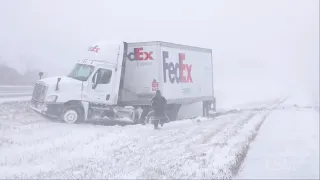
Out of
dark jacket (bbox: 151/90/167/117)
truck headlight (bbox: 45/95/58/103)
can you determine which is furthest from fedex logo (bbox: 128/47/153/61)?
truck headlight (bbox: 45/95/58/103)

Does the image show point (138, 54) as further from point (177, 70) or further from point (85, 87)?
point (85, 87)

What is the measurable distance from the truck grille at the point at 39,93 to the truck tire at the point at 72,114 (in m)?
0.99

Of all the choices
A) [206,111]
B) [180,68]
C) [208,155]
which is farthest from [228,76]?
[208,155]

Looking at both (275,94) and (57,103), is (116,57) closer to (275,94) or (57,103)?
(57,103)

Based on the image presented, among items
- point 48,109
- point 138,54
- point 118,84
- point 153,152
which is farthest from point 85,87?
point 153,152

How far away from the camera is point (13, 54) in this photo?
39.5 ft

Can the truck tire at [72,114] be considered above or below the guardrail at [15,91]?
below

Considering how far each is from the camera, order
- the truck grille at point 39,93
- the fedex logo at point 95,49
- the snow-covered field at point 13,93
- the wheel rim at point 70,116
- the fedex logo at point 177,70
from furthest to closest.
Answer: the fedex logo at point 177,70 < the fedex logo at point 95,49 < the snow-covered field at point 13,93 < the wheel rim at point 70,116 < the truck grille at point 39,93

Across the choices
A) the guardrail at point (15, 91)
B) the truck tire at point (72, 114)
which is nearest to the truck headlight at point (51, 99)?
the truck tire at point (72, 114)

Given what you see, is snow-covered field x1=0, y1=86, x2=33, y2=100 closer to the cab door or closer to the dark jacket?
the cab door

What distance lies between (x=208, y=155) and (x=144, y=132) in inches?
177

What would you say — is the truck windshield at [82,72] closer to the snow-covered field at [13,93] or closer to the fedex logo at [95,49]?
the fedex logo at [95,49]

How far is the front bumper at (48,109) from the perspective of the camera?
15211mm

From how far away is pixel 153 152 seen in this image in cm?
985
